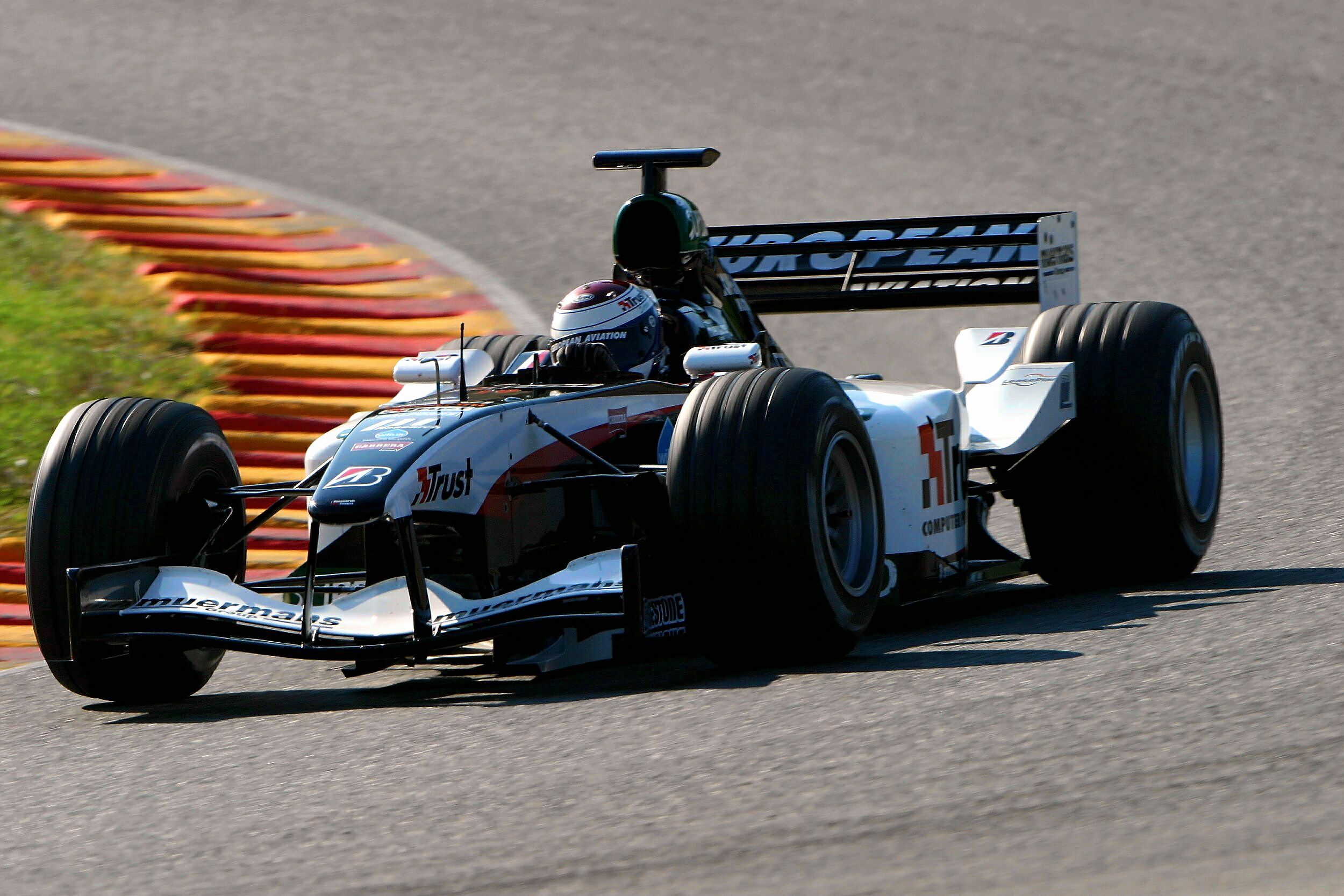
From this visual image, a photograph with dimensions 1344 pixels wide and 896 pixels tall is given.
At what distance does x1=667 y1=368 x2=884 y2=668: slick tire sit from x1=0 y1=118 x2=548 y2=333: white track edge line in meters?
5.95

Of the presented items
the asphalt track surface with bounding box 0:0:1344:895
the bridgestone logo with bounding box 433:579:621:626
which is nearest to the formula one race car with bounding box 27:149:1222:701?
the bridgestone logo with bounding box 433:579:621:626

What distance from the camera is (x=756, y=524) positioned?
5477mm

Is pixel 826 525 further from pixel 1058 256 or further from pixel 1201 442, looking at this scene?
pixel 1058 256

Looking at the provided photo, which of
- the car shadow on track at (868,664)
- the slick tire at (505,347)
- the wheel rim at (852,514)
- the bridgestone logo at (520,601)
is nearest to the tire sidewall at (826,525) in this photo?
the wheel rim at (852,514)

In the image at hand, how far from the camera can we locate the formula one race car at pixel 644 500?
5512 millimetres

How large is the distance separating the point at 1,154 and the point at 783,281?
23.4 ft

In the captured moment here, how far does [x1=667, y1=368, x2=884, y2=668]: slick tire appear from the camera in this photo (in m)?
5.48

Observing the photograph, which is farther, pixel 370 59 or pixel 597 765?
pixel 370 59

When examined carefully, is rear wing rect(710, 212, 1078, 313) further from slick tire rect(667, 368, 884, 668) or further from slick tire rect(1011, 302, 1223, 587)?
slick tire rect(667, 368, 884, 668)

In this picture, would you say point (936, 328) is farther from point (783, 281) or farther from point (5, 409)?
point (5, 409)

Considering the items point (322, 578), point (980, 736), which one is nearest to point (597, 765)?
point (980, 736)

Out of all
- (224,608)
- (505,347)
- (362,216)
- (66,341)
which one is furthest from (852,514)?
(362,216)

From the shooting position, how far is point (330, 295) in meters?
11.6

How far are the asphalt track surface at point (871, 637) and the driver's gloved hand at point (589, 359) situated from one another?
1210 millimetres
